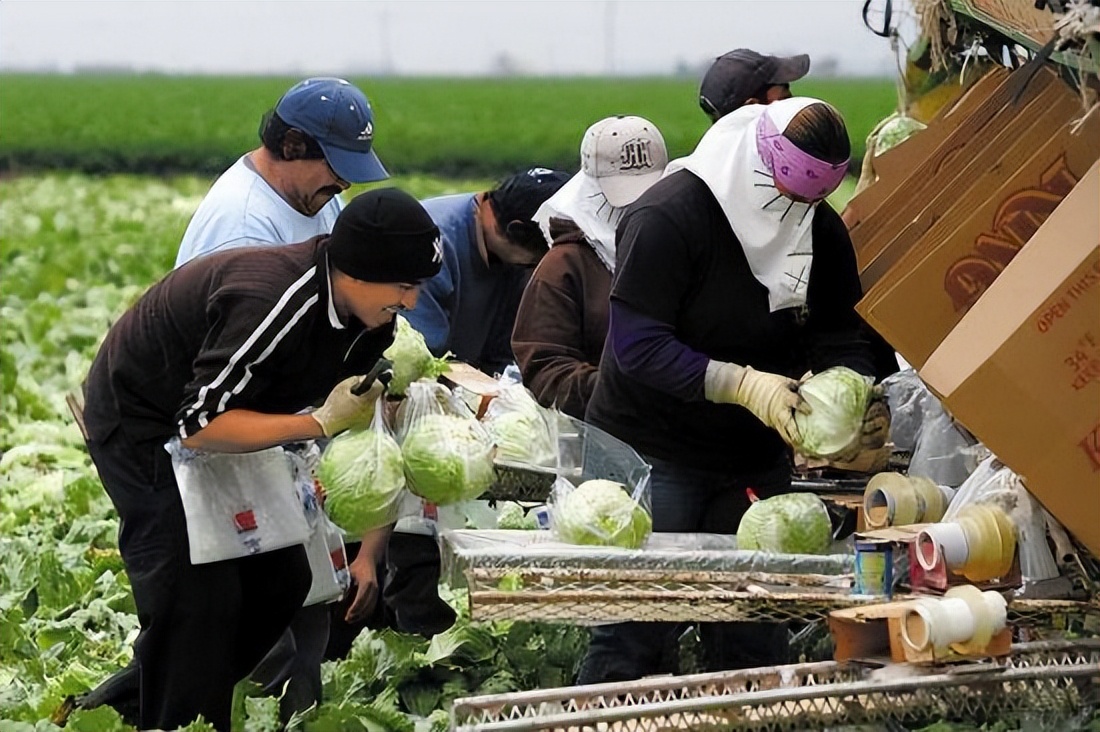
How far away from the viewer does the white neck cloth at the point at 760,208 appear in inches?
146

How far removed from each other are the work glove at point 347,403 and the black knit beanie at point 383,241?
37 centimetres

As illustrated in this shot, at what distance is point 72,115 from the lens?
1519 inches

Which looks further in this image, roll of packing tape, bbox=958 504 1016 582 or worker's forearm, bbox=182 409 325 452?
worker's forearm, bbox=182 409 325 452

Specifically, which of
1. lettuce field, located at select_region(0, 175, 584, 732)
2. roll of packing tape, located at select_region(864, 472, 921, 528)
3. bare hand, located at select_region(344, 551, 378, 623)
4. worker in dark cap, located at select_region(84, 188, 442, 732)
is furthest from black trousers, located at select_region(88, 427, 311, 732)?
roll of packing tape, located at select_region(864, 472, 921, 528)

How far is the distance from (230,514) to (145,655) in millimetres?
400

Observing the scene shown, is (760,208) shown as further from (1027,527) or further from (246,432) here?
(246,432)

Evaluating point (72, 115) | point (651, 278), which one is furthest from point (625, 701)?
point (72, 115)

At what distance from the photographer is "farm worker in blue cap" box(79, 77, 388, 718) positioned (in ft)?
13.7

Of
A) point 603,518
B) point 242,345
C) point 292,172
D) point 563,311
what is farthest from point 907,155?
point 242,345

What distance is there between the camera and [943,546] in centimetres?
326

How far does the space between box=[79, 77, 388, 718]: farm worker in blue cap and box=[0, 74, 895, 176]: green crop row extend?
21253 millimetres

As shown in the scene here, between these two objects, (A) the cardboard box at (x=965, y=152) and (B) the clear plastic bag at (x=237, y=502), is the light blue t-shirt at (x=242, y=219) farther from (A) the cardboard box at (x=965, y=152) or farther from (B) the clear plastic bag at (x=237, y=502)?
(A) the cardboard box at (x=965, y=152)

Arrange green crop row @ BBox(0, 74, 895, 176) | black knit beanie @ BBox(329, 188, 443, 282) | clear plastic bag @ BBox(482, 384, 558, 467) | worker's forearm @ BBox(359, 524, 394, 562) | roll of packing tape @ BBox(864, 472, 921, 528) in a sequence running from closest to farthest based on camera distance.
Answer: black knit beanie @ BBox(329, 188, 443, 282) < roll of packing tape @ BBox(864, 472, 921, 528) < clear plastic bag @ BBox(482, 384, 558, 467) < worker's forearm @ BBox(359, 524, 394, 562) < green crop row @ BBox(0, 74, 895, 176)

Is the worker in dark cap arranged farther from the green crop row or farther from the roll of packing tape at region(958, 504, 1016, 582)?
the green crop row
